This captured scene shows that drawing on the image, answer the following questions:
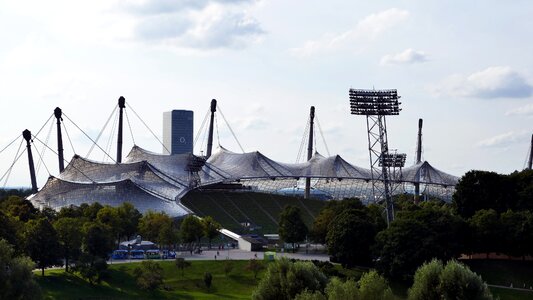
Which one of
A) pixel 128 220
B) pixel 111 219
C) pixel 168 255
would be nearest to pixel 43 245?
pixel 168 255

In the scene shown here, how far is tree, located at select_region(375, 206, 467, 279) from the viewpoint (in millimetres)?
73625

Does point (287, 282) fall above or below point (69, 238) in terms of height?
below

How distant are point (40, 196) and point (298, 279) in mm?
75167

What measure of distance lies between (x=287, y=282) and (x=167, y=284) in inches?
971

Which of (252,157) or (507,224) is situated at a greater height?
(252,157)

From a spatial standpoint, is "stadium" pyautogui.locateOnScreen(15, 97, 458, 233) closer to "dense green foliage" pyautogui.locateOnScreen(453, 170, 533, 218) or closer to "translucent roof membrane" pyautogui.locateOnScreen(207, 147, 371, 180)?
"translucent roof membrane" pyautogui.locateOnScreen(207, 147, 371, 180)

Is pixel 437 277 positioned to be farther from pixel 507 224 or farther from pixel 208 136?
pixel 208 136

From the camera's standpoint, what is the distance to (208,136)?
156125 mm

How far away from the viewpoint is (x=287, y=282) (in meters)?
49.6

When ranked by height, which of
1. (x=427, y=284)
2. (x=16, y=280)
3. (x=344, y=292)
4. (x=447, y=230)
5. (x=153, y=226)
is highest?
(x=153, y=226)

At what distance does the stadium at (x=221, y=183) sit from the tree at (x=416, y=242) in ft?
66.7

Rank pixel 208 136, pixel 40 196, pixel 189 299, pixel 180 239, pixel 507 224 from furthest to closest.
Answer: pixel 208 136
pixel 40 196
pixel 180 239
pixel 507 224
pixel 189 299

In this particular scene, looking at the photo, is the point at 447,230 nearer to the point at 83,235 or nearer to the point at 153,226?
the point at 83,235

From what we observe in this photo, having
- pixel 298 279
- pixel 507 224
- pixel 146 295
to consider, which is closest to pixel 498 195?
pixel 507 224
